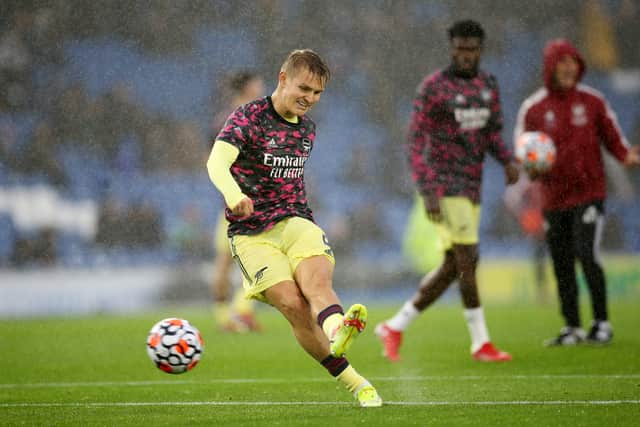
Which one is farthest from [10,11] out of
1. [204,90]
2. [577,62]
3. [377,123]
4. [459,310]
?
[577,62]

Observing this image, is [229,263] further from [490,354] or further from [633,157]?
[633,157]

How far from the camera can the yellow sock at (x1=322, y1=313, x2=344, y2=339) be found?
5.21 metres

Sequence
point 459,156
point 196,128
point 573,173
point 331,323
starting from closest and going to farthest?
point 331,323 < point 459,156 < point 573,173 < point 196,128

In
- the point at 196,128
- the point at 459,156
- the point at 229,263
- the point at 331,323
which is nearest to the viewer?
the point at 331,323

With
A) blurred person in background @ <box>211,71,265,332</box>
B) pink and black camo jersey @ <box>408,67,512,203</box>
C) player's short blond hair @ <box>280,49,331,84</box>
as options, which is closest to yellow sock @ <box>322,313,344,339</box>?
player's short blond hair @ <box>280,49,331,84</box>

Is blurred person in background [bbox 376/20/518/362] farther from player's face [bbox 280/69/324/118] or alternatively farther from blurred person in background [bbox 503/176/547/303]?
blurred person in background [bbox 503/176/547/303]

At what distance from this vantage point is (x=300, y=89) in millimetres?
5754

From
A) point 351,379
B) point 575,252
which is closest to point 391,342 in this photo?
point 575,252

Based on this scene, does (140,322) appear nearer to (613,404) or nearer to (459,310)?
(459,310)

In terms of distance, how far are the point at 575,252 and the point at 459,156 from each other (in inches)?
68.0

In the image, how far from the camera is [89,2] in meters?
20.2

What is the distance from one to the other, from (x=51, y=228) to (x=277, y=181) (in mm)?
11879

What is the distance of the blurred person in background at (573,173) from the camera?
363 inches

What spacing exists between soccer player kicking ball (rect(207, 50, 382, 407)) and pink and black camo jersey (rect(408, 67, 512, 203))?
7.89 feet
